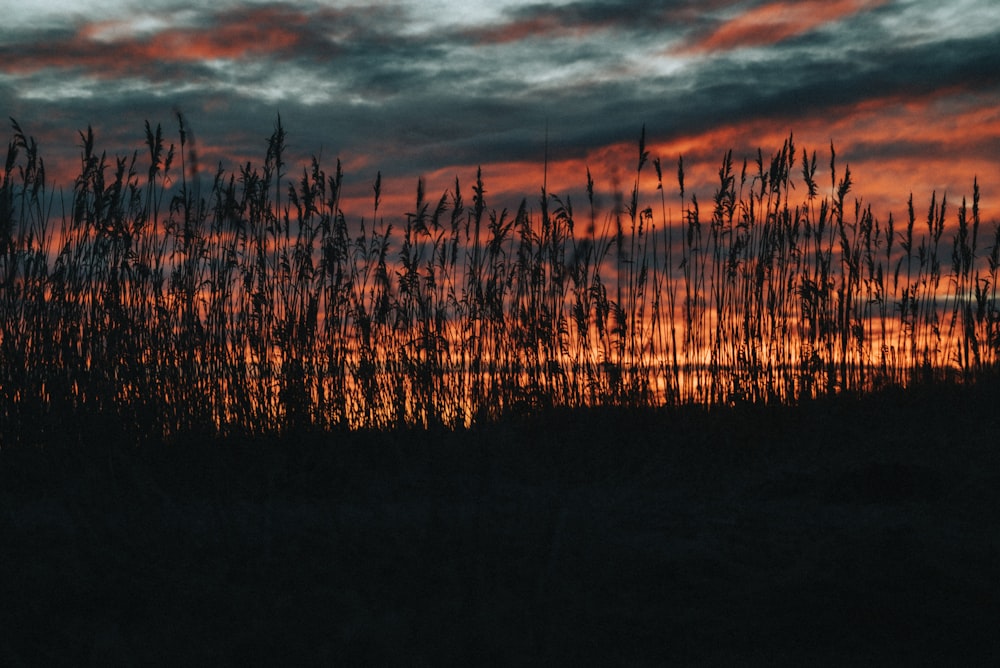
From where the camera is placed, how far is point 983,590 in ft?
6.50

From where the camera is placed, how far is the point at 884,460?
138 inches

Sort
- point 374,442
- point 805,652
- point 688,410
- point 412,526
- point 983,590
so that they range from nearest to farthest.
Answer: point 805,652 → point 983,590 → point 412,526 → point 374,442 → point 688,410

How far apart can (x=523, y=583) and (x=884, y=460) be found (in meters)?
2.12

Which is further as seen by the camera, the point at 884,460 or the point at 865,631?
the point at 884,460

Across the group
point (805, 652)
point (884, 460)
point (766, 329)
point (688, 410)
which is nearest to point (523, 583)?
point (805, 652)

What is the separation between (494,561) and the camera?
217 centimetres

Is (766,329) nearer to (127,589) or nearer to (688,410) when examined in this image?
(688,410)

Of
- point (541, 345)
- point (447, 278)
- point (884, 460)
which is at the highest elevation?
point (447, 278)

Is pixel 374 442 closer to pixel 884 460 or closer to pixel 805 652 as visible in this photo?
pixel 884 460

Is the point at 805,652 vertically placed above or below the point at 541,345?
below

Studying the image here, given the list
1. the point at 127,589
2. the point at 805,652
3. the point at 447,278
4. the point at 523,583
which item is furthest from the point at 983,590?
the point at 447,278

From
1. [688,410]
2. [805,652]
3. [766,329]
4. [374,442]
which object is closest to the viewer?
[805,652]

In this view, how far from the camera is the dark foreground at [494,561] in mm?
1736

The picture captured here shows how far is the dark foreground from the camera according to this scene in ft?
5.70
